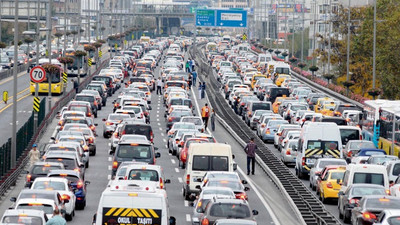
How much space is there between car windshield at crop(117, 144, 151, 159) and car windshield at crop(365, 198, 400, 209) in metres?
12.4

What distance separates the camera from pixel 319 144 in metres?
45.1

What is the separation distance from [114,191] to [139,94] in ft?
173

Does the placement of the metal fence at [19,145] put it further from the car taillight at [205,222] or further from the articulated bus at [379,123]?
the articulated bus at [379,123]

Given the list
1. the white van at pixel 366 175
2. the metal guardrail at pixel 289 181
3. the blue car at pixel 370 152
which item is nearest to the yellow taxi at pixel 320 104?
the metal guardrail at pixel 289 181

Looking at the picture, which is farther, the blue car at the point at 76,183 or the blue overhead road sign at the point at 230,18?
the blue overhead road sign at the point at 230,18

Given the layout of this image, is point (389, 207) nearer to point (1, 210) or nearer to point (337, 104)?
point (1, 210)

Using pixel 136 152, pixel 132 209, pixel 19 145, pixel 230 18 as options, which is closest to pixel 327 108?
pixel 19 145

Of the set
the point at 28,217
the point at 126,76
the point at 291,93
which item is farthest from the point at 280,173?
the point at 126,76

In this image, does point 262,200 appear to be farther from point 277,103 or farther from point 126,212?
point 277,103

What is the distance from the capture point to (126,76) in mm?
110812

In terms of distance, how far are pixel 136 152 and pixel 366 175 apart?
878cm

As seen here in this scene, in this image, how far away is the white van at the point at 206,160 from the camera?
37.9m

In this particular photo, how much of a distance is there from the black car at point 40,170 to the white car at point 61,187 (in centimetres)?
287

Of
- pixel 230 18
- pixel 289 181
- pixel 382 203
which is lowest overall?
pixel 289 181
